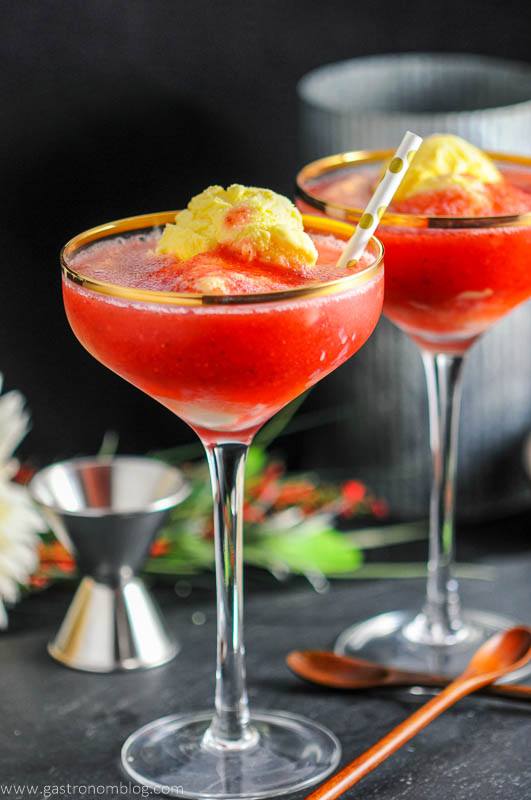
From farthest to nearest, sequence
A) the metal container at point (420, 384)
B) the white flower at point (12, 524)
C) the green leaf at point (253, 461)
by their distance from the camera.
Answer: the metal container at point (420, 384) < the green leaf at point (253, 461) < the white flower at point (12, 524)

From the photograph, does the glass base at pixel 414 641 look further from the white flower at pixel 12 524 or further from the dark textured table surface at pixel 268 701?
the white flower at pixel 12 524

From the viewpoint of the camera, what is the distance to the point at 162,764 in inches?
54.3

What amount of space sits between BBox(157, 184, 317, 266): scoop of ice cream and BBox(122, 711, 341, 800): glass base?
525mm

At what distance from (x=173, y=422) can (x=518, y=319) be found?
0.57m

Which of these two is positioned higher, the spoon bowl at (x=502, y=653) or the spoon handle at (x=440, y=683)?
the spoon bowl at (x=502, y=653)

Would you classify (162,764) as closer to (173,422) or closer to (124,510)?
(124,510)

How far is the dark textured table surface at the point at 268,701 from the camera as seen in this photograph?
1.35 m

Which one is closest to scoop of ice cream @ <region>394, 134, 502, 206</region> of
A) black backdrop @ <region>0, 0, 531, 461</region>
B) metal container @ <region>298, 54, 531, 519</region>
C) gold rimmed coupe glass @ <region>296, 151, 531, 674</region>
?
gold rimmed coupe glass @ <region>296, 151, 531, 674</region>

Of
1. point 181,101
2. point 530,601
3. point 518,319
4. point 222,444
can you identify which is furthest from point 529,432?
point 222,444

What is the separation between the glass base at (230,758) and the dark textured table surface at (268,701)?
2 cm

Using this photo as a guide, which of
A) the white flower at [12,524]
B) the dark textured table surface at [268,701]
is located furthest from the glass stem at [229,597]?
the white flower at [12,524]

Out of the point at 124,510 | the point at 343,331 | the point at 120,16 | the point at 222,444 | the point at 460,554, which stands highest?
the point at 120,16

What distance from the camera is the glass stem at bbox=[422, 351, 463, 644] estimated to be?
1611 mm

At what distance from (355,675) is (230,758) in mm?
206
